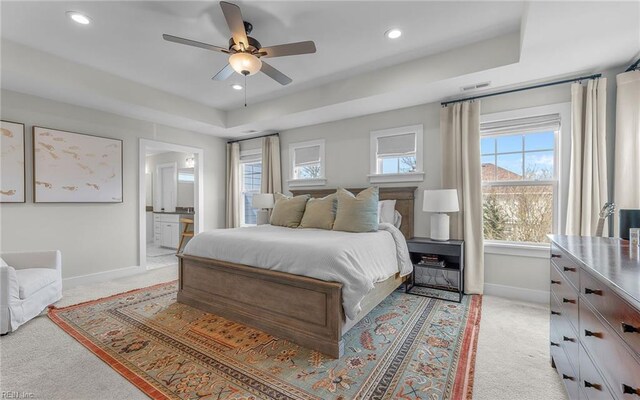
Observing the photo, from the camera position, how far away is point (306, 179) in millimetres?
4996

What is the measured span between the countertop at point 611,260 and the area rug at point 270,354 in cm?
103

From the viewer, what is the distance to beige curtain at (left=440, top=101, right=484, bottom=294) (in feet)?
11.5

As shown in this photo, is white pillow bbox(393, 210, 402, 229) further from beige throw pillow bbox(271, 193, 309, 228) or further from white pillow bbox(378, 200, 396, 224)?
beige throw pillow bbox(271, 193, 309, 228)

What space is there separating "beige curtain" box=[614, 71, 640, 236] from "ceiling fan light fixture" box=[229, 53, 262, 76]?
346cm

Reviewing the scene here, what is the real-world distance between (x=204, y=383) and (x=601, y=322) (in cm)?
209

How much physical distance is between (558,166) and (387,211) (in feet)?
6.54

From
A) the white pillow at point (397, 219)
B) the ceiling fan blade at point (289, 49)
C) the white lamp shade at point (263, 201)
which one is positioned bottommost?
the white pillow at point (397, 219)

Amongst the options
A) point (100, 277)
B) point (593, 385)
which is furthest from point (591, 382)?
point (100, 277)

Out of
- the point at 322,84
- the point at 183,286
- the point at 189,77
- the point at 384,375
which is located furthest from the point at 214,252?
the point at 322,84

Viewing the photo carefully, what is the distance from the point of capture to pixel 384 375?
6.25ft

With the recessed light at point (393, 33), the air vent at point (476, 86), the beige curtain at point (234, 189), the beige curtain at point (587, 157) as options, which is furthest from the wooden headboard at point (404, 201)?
the beige curtain at point (234, 189)

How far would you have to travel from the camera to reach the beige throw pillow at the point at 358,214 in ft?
10.4

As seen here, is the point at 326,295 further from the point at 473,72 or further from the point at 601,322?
the point at 473,72

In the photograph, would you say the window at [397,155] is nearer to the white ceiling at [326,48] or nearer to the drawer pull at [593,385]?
the white ceiling at [326,48]
